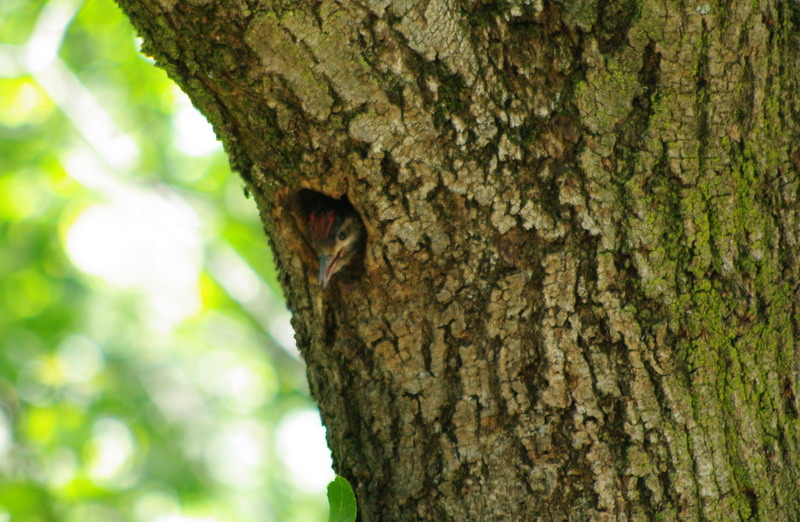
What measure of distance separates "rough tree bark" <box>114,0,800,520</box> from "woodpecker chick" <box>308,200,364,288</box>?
0.47 metres

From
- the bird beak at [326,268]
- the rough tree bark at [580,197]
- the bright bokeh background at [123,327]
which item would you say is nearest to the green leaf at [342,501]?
the rough tree bark at [580,197]

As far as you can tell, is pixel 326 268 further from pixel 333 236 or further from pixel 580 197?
pixel 580 197

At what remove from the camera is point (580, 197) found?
2.52 m

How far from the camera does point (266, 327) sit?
1187 centimetres

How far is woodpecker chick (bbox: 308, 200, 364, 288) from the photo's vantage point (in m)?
3.07

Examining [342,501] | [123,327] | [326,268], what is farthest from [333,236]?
[123,327]

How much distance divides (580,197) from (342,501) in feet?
4.35

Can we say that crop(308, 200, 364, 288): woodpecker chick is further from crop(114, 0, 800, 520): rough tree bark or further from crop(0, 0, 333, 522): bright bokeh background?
crop(0, 0, 333, 522): bright bokeh background

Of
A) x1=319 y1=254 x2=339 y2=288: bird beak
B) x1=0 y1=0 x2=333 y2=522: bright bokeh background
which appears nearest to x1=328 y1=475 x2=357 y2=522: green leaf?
x1=319 y1=254 x2=339 y2=288: bird beak

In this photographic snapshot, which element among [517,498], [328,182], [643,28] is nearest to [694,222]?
[643,28]

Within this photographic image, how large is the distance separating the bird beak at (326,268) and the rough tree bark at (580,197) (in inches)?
18.8

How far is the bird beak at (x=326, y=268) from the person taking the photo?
306 cm

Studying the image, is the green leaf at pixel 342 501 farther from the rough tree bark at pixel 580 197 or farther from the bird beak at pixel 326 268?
the bird beak at pixel 326 268

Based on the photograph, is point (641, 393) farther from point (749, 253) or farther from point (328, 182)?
point (328, 182)
